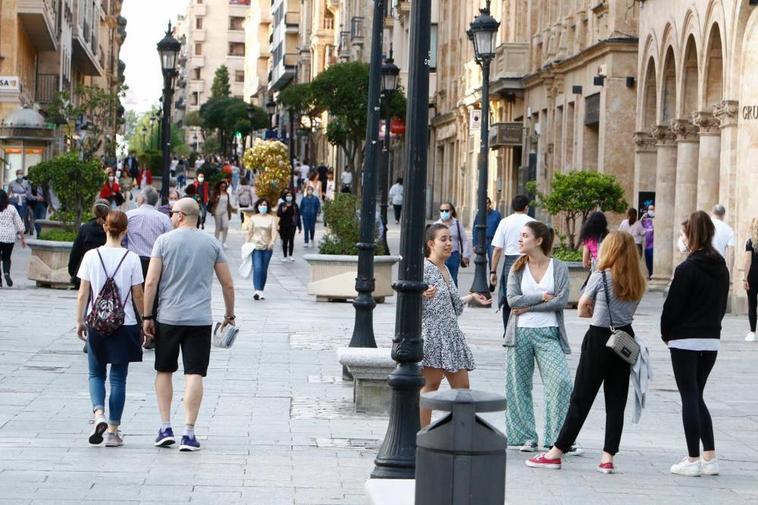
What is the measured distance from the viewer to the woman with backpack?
11.1 metres

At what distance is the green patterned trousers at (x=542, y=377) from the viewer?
11.2 meters

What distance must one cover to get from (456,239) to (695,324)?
14.1 m

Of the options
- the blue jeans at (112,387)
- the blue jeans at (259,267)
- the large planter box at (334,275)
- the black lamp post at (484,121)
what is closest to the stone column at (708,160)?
the black lamp post at (484,121)

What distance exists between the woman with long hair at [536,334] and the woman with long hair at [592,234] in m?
4.55

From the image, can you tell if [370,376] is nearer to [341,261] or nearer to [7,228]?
[341,261]

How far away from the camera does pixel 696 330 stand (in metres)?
10.8

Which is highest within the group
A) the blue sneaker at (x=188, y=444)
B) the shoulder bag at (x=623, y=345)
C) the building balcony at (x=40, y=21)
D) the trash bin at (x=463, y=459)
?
the building balcony at (x=40, y=21)

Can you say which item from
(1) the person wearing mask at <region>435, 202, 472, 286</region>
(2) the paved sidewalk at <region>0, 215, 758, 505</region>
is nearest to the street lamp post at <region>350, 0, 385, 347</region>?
(2) the paved sidewalk at <region>0, 215, 758, 505</region>

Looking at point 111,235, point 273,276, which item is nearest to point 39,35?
point 273,276

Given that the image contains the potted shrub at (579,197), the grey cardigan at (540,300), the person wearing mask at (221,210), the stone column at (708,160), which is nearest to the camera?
the grey cardigan at (540,300)

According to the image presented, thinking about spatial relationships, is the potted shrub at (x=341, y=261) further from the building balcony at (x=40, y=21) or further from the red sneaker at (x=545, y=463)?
the building balcony at (x=40, y=21)

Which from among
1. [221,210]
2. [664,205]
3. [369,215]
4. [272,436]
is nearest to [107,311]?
[272,436]

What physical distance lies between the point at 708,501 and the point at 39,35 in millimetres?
48005

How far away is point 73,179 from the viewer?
2672 cm
